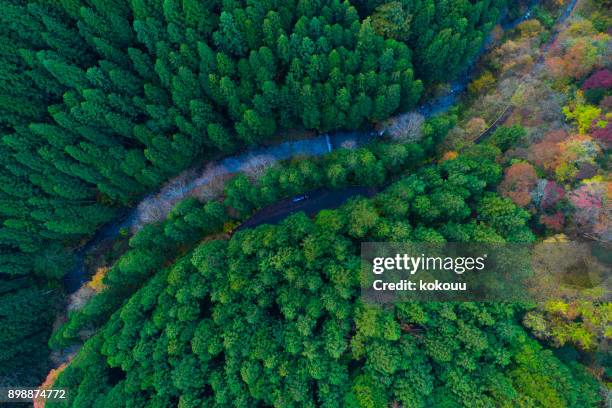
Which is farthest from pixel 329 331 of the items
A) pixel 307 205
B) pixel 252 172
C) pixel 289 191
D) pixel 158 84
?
pixel 158 84

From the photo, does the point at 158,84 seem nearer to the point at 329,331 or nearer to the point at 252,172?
the point at 252,172

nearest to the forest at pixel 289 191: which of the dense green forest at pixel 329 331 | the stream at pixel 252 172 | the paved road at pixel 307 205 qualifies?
the dense green forest at pixel 329 331

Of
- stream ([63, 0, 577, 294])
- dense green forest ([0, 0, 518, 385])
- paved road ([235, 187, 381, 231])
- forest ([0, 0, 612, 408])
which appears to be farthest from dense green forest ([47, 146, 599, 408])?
dense green forest ([0, 0, 518, 385])

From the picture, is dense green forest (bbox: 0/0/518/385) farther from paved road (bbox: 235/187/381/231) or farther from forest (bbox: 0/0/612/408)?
paved road (bbox: 235/187/381/231)

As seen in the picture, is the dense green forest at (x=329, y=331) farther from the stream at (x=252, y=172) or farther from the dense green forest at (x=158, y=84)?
the dense green forest at (x=158, y=84)

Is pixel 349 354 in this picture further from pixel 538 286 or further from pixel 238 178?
pixel 238 178
